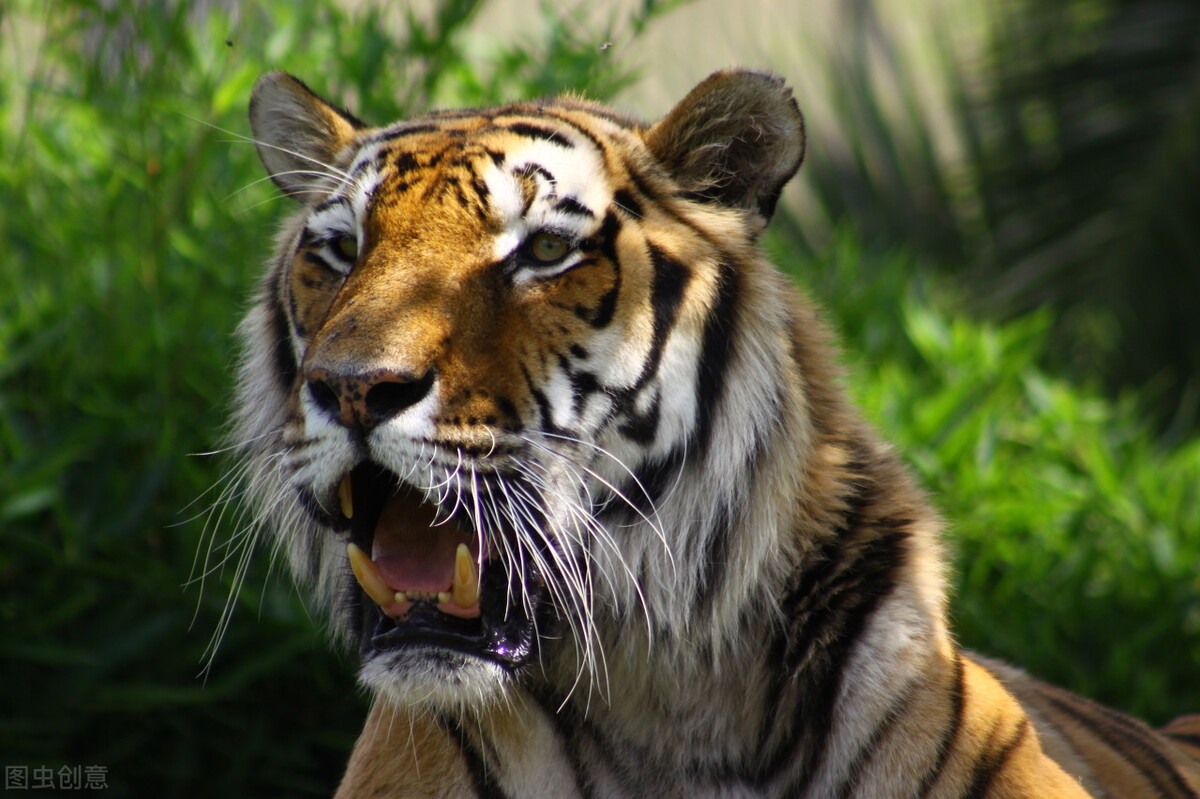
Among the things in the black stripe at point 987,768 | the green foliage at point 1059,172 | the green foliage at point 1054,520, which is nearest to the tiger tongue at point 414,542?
the black stripe at point 987,768

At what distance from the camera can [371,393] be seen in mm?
1203

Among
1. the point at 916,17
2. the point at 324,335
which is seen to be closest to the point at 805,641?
the point at 324,335

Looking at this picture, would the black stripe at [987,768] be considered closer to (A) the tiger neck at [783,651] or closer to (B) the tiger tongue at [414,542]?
(A) the tiger neck at [783,651]

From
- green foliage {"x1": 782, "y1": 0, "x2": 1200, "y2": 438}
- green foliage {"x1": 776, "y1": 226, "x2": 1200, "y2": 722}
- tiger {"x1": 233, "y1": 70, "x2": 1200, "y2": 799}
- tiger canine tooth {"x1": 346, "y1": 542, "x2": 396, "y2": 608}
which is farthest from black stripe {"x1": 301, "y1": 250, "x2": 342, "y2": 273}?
green foliage {"x1": 782, "y1": 0, "x2": 1200, "y2": 438}

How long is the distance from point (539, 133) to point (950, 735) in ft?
2.69

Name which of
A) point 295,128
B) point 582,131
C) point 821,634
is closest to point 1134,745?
point 821,634

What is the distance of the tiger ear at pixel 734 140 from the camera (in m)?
1.46

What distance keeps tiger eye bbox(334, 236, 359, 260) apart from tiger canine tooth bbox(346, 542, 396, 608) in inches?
13.7

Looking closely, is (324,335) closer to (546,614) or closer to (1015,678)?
(546,614)

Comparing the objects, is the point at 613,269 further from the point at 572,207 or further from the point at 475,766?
the point at 475,766

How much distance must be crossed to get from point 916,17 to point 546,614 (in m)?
3.92

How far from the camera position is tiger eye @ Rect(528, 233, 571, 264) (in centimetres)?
138

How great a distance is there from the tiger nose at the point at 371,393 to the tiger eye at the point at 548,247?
0.22m

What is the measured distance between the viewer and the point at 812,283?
11.3 ft
